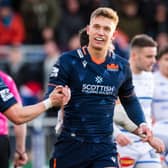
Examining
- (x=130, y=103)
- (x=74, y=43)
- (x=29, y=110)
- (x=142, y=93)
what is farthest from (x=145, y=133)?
(x=74, y=43)

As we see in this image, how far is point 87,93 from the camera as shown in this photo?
8.64 meters

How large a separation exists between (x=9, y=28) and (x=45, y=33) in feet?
2.36

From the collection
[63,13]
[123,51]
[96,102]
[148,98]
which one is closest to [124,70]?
[96,102]

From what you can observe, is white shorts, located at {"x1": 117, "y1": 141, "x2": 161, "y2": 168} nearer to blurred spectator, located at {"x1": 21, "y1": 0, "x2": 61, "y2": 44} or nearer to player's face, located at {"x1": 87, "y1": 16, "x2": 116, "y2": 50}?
player's face, located at {"x1": 87, "y1": 16, "x2": 116, "y2": 50}

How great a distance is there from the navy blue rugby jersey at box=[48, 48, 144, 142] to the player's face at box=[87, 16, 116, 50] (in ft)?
0.51

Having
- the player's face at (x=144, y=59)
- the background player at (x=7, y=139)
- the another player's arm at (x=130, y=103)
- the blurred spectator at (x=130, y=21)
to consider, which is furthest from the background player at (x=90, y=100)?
the blurred spectator at (x=130, y=21)

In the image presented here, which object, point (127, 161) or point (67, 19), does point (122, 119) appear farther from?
point (67, 19)

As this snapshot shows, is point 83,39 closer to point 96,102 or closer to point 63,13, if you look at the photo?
point 96,102

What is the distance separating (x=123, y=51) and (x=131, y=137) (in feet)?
20.1

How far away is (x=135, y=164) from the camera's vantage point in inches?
397

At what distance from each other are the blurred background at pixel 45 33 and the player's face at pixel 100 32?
237 inches

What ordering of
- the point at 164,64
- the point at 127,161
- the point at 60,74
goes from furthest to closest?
the point at 164,64
the point at 127,161
the point at 60,74

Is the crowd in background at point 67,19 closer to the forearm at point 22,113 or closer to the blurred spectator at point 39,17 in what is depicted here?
the blurred spectator at point 39,17

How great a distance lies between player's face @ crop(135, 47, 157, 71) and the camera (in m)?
10.3
